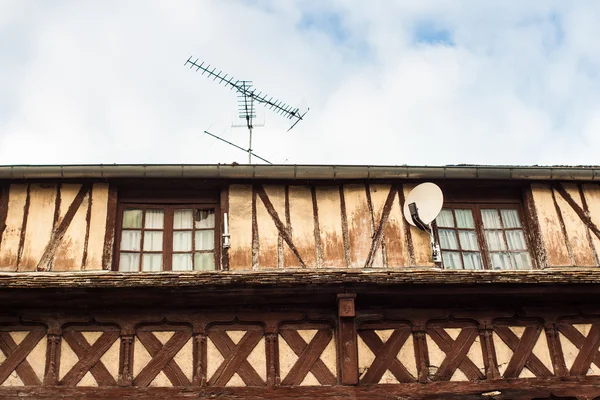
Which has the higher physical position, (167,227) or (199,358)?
(167,227)

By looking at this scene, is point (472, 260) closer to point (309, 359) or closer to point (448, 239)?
point (448, 239)

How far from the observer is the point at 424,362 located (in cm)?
973

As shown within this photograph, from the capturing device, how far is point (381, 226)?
35.9 ft

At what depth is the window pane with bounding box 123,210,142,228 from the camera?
11.0m

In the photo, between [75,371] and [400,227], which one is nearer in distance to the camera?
[75,371]

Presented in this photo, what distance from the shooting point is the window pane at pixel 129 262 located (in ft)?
34.9

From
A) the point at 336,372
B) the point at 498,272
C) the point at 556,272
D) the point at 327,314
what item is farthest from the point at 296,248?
the point at 556,272

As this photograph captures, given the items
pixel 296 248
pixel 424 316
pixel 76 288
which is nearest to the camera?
pixel 76 288

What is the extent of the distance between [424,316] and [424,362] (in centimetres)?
58

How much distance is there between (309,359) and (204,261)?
2.06m

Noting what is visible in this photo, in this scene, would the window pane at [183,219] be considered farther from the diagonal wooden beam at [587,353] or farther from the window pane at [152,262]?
the diagonal wooden beam at [587,353]

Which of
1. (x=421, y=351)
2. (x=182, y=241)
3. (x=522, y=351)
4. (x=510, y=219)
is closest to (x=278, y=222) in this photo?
(x=182, y=241)

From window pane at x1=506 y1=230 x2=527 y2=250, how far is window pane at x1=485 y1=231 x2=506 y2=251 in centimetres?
9

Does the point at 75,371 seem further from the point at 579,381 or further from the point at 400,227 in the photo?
the point at 579,381
